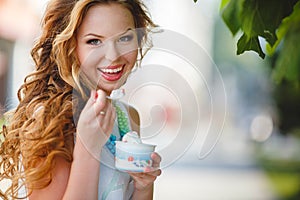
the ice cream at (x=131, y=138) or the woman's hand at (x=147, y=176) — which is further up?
the ice cream at (x=131, y=138)

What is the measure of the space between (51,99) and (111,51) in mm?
124

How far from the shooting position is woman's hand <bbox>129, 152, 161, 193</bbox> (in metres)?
0.98

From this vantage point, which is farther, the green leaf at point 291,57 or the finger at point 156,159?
the finger at point 156,159

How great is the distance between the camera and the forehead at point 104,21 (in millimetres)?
1008

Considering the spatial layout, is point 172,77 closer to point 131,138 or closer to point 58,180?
point 131,138

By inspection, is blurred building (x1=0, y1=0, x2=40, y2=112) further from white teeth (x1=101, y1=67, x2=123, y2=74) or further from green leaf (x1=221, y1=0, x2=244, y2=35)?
green leaf (x1=221, y1=0, x2=244, y2=35)

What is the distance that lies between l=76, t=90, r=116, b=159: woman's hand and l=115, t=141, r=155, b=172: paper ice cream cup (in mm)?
28

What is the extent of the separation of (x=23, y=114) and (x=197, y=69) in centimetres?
30

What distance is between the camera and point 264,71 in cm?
492

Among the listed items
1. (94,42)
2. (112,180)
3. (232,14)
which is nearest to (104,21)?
(94,42)

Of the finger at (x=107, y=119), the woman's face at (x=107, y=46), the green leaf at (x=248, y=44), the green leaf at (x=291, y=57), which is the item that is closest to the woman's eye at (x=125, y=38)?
the woman's face at (x=107, y=46)

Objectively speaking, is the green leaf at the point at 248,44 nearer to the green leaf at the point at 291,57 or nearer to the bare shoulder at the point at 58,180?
the green leaf at the point at 291,57

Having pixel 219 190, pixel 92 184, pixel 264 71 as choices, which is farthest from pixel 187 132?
pixel 264 71

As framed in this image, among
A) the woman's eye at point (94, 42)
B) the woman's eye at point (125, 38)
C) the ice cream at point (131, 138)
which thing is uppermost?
the woman's eye at point (125, 38)
